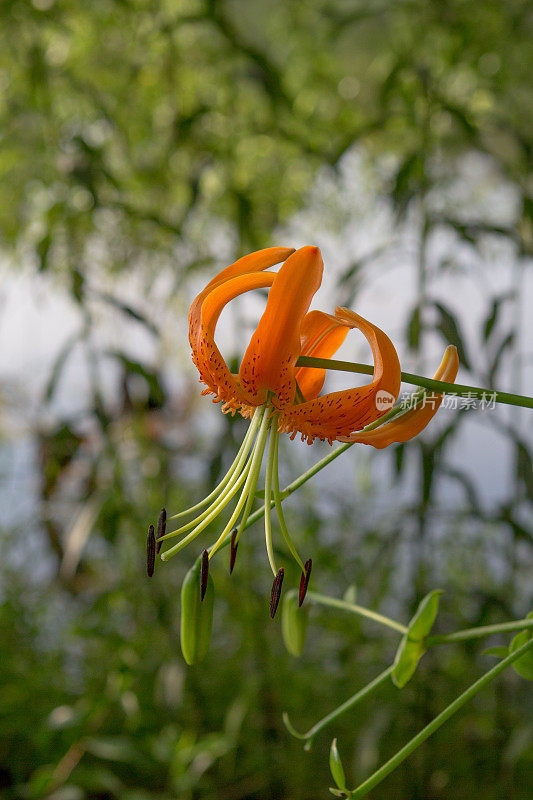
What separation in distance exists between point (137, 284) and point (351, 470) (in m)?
0.81

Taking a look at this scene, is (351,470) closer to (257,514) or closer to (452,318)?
(452,318)

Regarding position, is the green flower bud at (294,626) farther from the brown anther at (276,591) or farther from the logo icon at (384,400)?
the logo icon at (384,400)

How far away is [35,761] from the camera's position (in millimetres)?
1514

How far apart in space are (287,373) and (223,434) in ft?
2.24

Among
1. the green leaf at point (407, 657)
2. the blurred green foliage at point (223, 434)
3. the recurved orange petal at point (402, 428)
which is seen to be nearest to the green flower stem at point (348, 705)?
the green leaf at point (407, 657)

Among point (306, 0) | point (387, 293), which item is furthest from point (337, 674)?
point (306, 0)

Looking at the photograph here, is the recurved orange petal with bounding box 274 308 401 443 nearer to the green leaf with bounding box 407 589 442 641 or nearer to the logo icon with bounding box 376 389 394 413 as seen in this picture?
the logo icon with bounding box 376 389 394 413

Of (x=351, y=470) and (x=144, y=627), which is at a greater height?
(x=351, y=470)

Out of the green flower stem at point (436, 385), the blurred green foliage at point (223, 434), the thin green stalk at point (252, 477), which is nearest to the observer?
the green flower stem at point (436, 385)

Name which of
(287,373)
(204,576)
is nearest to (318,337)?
(287,373)

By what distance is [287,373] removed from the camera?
39 cm

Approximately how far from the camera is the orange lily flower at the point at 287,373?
0.35 m

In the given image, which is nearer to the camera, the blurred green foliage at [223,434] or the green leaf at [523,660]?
the green leaf at [523,660]

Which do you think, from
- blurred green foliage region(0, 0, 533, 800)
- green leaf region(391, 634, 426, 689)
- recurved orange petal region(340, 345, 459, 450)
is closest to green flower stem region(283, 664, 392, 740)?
green leaf region(391, 634, 426, 689)
